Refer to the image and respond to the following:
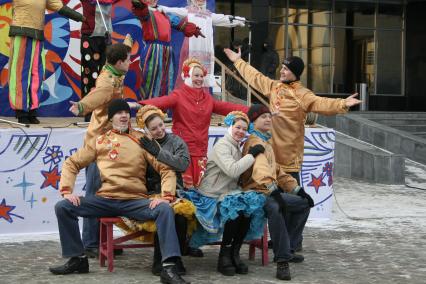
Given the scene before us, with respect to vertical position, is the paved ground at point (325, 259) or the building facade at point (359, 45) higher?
the building facade at point (359, 45)

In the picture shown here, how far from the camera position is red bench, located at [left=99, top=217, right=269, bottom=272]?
19.7 feet

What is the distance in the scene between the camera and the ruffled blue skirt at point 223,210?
598cm

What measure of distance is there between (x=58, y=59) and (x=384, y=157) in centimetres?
605

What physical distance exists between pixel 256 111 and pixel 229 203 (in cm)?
89

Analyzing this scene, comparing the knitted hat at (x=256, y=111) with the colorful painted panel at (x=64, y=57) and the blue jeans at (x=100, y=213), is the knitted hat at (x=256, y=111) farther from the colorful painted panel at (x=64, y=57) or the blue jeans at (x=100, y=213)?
the colorful painted panel at (x=64, y=57)

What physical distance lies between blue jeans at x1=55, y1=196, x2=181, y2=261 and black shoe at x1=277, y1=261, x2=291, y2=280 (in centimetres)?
89

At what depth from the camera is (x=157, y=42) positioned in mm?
8422

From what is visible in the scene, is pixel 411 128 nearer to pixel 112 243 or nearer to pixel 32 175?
pixel 32 175

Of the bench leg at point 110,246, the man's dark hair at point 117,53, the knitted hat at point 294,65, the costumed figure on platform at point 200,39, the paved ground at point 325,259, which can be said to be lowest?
the paved ground at point 325,259

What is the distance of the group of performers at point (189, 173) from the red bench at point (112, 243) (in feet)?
0.29

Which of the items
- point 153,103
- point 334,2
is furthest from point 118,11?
→ point 334,2

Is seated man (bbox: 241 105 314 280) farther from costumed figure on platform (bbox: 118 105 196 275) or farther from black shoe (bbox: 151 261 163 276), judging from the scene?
black shoe (bbox: 151 261 163 276)

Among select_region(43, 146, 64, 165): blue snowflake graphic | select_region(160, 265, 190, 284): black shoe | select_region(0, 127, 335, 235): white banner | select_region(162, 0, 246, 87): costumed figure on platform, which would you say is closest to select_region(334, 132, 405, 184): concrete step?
select_region(162, 0, 246, 87): costumed figure on platform

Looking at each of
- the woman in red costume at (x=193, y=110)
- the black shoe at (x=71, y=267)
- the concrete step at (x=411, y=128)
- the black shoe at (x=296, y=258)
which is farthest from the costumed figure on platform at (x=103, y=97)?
the concrete step at (x=411, y=128)
